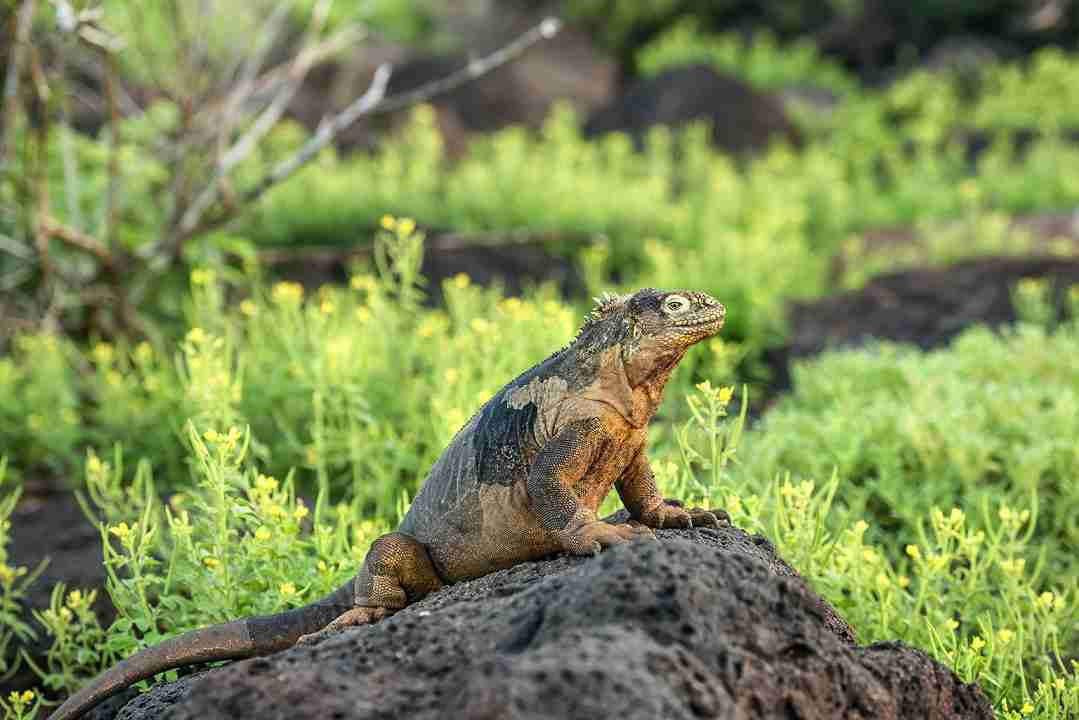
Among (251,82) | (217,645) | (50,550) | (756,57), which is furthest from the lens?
(756,57)

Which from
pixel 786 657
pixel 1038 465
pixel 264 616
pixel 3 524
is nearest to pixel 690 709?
pixel 786 657

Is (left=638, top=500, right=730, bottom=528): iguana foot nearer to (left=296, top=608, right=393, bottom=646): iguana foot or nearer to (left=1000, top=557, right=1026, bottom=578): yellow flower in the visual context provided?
(left=296, top=608, right=393, bottom=646): iguana foot

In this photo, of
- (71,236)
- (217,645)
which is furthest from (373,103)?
(217,645)

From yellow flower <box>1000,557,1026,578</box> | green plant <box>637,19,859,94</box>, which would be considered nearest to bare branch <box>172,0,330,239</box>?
yellow flower <box>1000,557,1026,578</box>

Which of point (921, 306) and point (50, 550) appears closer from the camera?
point (50, 550)

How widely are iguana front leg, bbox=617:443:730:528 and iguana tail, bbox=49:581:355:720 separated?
0.73 meters

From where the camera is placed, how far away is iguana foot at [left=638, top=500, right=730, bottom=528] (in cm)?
328

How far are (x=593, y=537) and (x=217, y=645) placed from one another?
1030 millimetres

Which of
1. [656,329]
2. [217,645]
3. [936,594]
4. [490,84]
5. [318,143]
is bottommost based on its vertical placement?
[936,594]

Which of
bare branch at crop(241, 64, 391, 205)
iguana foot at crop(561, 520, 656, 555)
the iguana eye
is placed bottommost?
iguana foot at crop(561, 520, 656, 555)

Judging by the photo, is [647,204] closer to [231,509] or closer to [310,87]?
[231,509]

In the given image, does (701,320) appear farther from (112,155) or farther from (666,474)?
(112,155)

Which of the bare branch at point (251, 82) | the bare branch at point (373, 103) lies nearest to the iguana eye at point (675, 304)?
the bare branch at point (373, 103)

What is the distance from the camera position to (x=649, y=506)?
10.8ft
